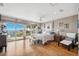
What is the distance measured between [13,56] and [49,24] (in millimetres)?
1083

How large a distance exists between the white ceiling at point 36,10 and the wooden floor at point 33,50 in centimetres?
59

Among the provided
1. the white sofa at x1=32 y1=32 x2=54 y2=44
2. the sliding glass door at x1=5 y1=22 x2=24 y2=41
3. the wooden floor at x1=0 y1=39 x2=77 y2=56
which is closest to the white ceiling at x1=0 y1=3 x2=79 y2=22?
the sliding glass door at x1=5 y1=22 x2=24 y2=41

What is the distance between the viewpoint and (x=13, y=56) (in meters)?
2.07

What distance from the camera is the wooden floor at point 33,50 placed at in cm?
204

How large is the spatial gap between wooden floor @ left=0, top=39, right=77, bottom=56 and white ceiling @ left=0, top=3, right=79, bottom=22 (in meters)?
0.59

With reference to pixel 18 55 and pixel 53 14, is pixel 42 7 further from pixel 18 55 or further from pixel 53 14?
pixel 18 55

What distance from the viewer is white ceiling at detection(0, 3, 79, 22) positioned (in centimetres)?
198

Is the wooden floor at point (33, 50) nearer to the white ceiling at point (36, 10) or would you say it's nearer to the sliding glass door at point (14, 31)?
the sliding glass door at point (14, 31)

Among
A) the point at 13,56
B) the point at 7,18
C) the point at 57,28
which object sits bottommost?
the point at 13,56

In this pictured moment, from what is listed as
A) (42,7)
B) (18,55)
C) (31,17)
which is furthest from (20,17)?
(18,55)

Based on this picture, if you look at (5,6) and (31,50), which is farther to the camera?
(31,50)

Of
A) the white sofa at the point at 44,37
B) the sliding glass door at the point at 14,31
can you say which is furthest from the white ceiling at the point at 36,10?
the white sofa at the point at 44,37

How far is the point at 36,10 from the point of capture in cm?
204

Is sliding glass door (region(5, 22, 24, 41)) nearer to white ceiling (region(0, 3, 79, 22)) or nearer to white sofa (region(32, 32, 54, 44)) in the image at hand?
white ceiling (region(0, 3, 79, 22))
